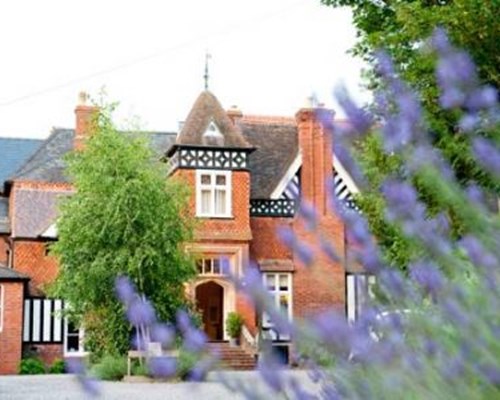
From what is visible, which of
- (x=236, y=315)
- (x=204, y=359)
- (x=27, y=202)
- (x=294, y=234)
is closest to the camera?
(x=204, y=359)

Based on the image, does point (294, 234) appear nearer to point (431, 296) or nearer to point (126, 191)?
point (431, 296)

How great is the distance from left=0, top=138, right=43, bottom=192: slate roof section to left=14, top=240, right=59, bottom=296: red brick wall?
5221mm

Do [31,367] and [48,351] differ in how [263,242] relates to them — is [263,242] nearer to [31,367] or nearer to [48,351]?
[48,351]

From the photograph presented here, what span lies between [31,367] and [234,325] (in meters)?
5.70

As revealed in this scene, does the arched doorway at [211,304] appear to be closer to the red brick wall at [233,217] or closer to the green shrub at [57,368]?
the red brick wall at [233,217]

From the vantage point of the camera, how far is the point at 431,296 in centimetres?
236

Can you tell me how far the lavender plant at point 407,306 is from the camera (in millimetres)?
1930

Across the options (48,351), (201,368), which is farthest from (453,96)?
(48,351)

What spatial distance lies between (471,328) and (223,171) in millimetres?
27442

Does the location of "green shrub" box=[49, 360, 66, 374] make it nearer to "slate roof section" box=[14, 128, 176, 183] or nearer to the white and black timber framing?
the white and black timber framing

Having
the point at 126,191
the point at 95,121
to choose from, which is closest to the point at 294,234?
the point at 126,191

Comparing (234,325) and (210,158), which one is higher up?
(210,158)

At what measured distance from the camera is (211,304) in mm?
31688

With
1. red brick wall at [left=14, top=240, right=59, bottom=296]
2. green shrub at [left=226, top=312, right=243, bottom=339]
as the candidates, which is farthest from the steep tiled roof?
green shrub at [left=226, top=312, right=243, bottom=339]
